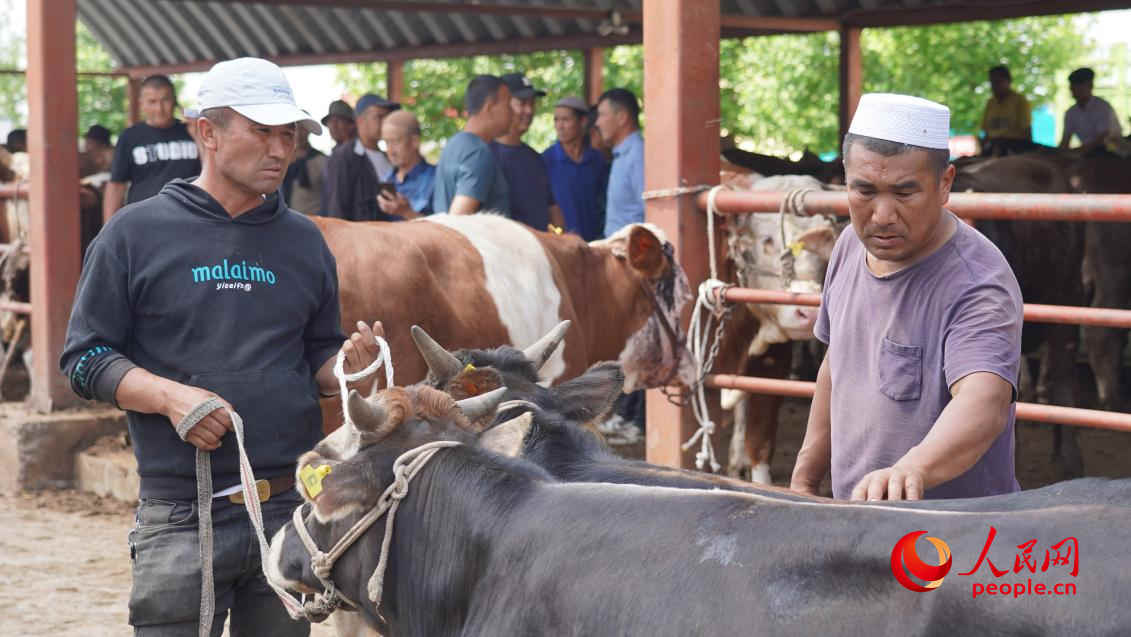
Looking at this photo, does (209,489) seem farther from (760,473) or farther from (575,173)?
(575,173)

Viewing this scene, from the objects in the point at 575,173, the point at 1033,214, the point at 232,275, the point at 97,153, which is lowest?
the point at 232,275

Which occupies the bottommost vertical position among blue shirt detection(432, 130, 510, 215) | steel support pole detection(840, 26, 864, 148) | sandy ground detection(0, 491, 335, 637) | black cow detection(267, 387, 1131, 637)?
sandy ground detection(0, 491, 335, 637)

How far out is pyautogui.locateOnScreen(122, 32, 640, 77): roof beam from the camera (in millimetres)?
14342

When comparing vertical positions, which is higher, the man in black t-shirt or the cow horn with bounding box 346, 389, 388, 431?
the man in black t-shirt

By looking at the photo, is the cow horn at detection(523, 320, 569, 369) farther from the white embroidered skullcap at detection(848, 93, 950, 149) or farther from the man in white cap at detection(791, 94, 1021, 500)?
the white embroidered skullcap at detection(848, 93, 950, 149)

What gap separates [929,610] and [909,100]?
1182mm

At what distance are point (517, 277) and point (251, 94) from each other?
114 inches

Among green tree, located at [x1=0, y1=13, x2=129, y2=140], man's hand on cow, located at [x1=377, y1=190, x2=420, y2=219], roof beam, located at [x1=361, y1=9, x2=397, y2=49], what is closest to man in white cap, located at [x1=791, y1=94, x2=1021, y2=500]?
man's hand on cow, located at [x1=377, y1=190, x2=420, y2=219]

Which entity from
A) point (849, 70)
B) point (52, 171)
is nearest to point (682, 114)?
point (52, 171)

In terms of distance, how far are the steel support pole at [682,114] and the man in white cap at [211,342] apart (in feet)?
7.93

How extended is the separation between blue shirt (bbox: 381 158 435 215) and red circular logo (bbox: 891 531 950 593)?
7009 millimetres

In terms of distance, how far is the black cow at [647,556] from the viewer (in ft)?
5.99

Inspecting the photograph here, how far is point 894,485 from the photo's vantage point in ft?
7.88

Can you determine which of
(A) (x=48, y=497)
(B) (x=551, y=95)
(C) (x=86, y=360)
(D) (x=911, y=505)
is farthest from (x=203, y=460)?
(B) (x=551, y=95)
